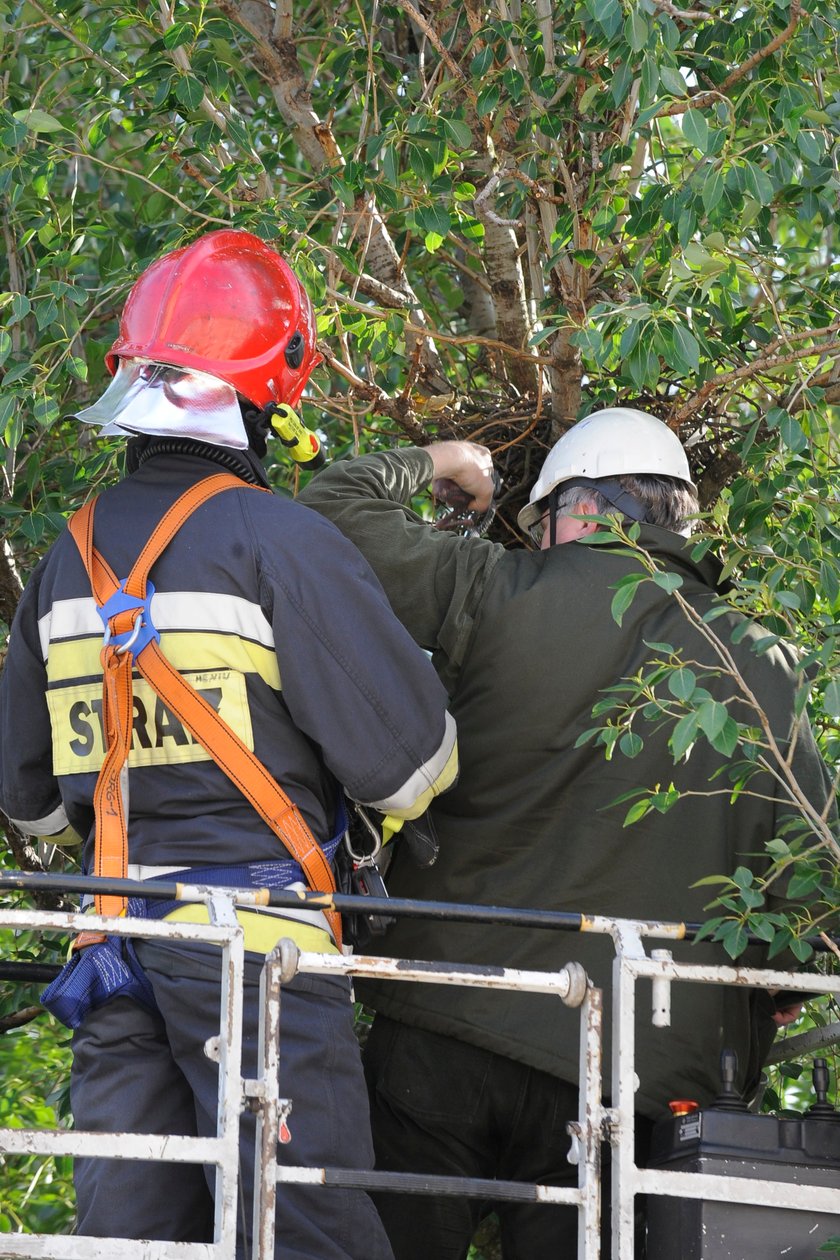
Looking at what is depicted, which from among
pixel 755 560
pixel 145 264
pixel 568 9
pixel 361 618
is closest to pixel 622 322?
pixel 755 560

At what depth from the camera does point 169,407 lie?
3.40 meters

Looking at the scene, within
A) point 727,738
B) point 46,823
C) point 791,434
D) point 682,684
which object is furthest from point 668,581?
point 46,823

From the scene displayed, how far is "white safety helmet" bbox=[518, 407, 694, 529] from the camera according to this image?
13.4ft

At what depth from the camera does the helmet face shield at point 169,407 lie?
11.0 feet

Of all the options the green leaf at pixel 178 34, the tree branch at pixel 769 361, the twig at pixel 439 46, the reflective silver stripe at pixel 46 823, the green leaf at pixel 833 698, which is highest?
the twig at pixel 439 46

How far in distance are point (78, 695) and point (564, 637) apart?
1113 mm

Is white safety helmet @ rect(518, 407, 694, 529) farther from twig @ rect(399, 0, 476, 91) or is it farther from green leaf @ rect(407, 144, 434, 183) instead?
twig @ rect(399, 0, 476, 91)

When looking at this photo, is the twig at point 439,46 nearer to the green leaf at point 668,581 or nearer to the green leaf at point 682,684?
the green leaf at point 668,581

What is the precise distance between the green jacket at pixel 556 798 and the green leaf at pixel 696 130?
2.82 ft

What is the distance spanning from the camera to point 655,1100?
355 cm

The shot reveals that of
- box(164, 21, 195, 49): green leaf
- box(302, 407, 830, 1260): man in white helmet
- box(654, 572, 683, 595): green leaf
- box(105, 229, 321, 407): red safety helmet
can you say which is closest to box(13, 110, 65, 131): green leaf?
box(164, 21, 195, 49): green leaf

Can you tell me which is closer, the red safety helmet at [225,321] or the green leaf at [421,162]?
the red safety helmet at [225,321]

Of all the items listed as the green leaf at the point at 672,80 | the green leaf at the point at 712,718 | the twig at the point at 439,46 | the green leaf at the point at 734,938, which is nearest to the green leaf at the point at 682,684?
the green leaf at the point at 712,718

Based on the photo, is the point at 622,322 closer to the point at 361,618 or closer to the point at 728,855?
the point at 361,618
